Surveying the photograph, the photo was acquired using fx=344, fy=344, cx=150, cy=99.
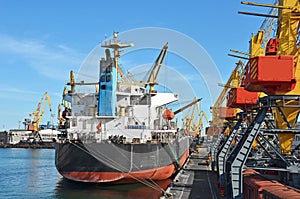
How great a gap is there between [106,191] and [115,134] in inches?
238

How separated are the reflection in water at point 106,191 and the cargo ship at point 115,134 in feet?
2.24

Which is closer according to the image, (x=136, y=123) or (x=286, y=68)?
(x=286, y=68)

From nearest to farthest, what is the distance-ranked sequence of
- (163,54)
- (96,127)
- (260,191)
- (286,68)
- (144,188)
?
(260,191)
(286,68)
(144,188)
(96,127)
(163,54)

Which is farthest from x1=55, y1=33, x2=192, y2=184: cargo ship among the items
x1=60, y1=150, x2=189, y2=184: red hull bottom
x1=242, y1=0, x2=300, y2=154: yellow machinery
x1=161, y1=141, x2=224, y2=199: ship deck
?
x1=242, y1=0, x2=300, y2=154: yellow machinery

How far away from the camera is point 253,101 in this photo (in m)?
26.1

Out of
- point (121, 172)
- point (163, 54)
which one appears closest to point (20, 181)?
point (121, 172)

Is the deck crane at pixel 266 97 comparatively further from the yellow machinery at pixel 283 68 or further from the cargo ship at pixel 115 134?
the cargo ship at pixel 115 134

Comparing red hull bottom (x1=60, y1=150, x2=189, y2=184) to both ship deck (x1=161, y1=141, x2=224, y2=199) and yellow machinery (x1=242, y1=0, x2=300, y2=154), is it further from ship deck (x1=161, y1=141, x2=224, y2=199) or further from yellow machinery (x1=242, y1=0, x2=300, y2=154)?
yellow machinery (x1=242, y1=0, x2=300, y2=154)

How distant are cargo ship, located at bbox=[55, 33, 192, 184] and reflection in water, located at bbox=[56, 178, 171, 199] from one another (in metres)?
0.68

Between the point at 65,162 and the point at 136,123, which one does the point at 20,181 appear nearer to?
the point at 65,162

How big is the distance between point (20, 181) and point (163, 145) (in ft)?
48.3

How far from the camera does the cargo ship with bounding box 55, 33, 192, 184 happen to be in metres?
26.8

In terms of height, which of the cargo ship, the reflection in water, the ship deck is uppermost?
the cargo ship

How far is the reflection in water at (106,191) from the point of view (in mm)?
25469
